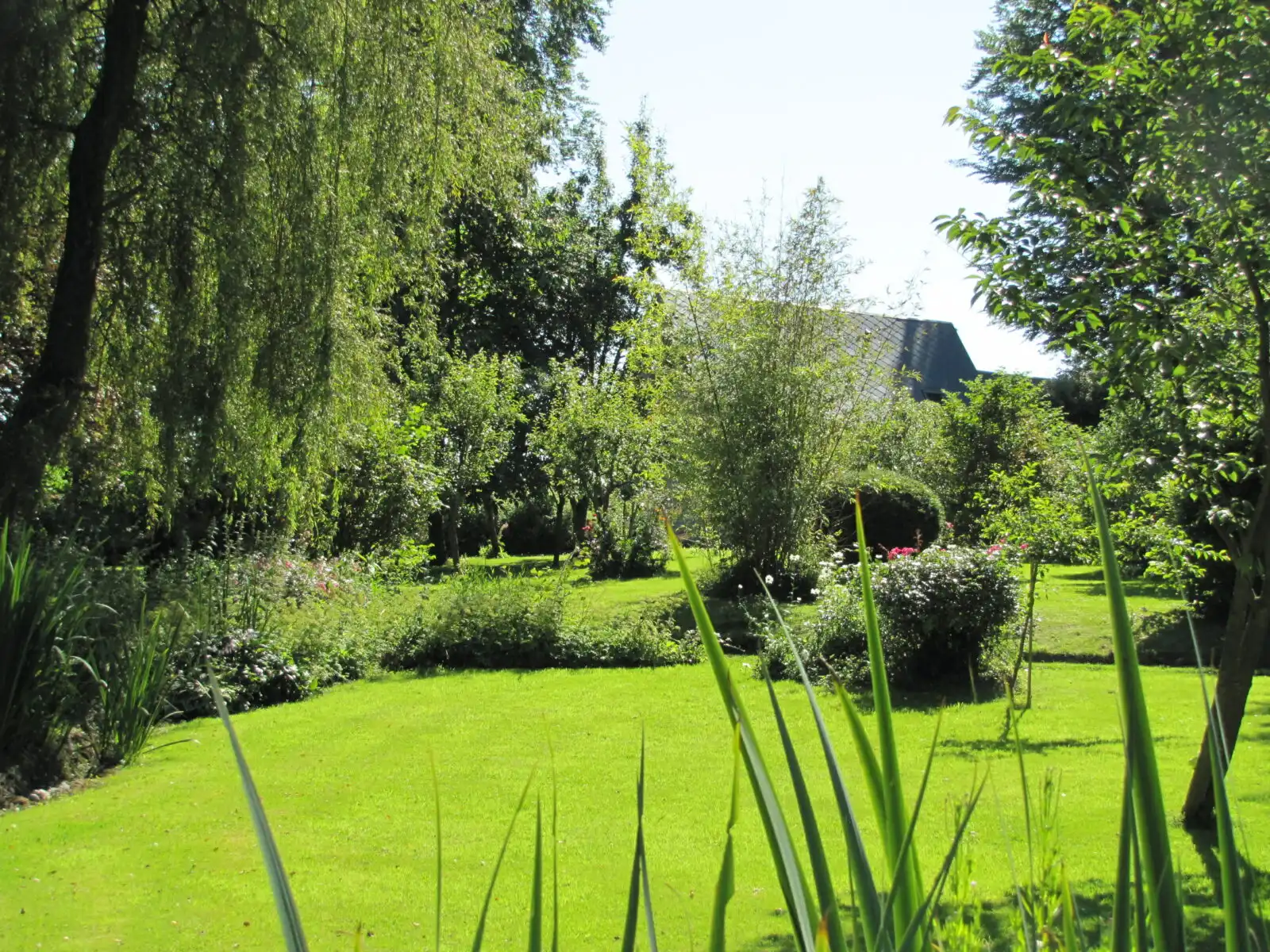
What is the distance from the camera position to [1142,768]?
84cm

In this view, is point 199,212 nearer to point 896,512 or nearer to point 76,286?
point 76,286

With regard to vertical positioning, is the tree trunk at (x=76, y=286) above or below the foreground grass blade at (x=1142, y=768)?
above

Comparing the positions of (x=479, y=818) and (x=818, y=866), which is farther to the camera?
(x=479, y=818)

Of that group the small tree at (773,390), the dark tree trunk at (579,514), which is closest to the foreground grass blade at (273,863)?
Answer: the small tree at (773,390)

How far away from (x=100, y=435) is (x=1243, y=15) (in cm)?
836

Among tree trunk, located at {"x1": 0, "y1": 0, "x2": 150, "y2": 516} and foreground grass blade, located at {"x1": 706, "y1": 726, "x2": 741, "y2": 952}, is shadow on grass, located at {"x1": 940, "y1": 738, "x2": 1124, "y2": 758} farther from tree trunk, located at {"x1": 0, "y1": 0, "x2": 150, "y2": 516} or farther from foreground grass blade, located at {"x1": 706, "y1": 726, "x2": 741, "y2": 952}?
foreground grass blade, located at {"x1": 706, "y1": 726, "x2": 741, "y2": 952}

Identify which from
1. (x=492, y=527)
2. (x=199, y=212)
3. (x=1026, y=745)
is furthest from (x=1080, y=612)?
(x=492, y=527)

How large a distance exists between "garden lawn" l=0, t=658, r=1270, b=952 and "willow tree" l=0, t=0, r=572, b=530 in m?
2.49

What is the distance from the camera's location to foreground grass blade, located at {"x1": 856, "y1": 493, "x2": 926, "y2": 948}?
36.9 inches

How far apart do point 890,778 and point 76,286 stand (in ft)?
27.8

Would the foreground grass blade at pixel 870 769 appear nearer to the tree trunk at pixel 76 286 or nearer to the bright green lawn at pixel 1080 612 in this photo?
the tree trunk at pixel 76 286

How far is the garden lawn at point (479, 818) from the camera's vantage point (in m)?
4.47

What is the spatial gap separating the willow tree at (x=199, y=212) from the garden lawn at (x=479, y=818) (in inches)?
98.1

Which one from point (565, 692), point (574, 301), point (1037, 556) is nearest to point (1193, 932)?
point (1037, 556)
